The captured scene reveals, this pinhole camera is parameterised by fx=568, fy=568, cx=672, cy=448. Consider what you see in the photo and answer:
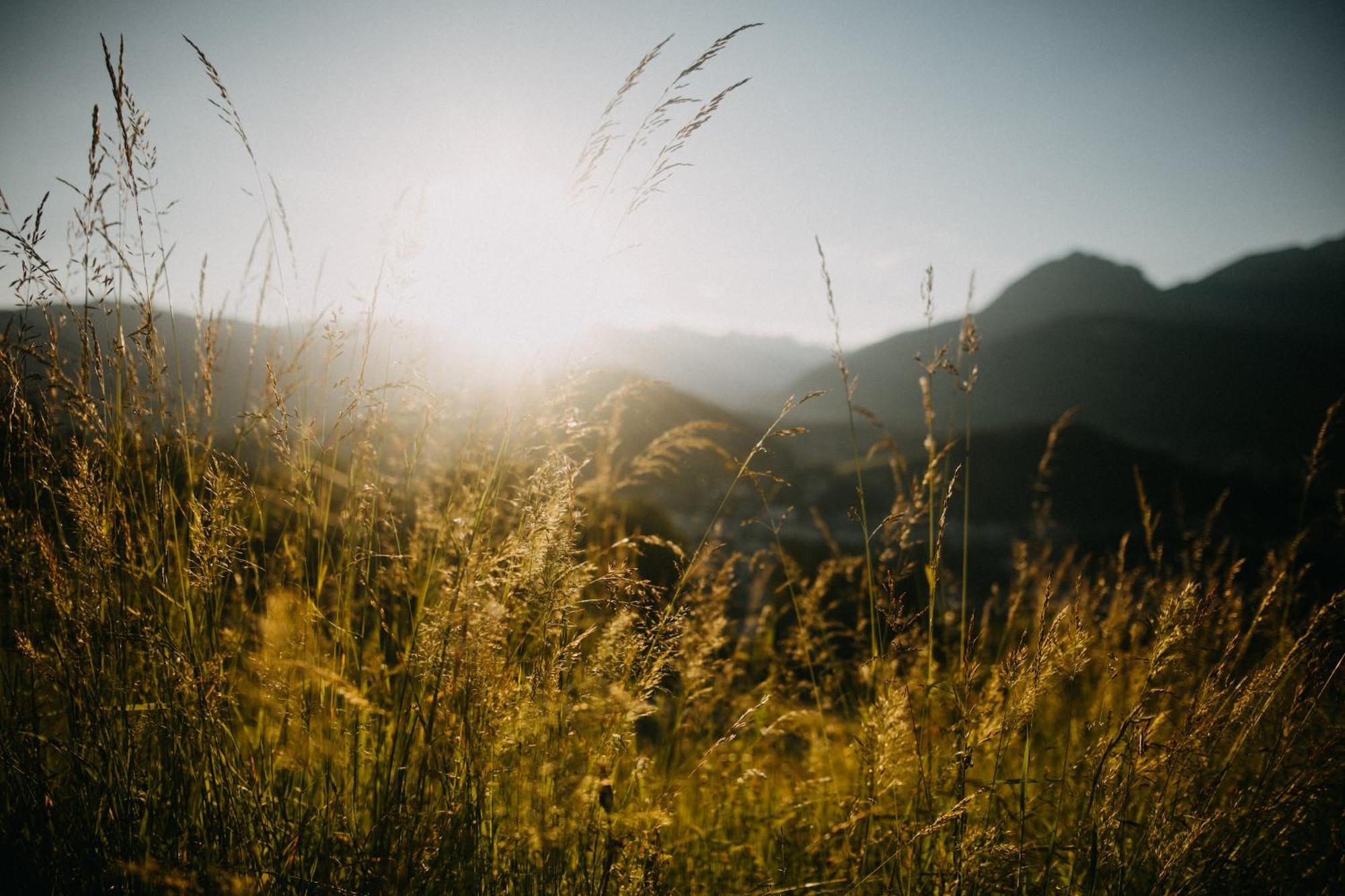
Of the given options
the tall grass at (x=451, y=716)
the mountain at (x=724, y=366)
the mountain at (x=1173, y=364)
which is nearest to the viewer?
the tall grass at (x=451, y=716)

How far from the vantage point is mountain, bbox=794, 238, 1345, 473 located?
147ft

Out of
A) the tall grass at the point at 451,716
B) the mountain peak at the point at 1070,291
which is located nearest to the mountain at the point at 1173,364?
the mountain peak at the point at 1070,291

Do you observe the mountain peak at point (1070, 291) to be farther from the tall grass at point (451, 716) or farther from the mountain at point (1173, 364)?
the tall grass at point (451, 716)

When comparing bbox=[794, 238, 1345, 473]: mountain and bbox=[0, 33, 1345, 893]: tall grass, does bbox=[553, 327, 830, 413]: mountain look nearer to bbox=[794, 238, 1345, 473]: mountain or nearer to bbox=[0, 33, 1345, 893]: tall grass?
bbox=[794, 238, 1345, 473]: mountain

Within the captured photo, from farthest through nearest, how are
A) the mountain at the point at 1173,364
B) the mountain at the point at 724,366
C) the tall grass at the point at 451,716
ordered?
the mountain at the point at 724,366, the mountain at the point at 1173,364, the tall grass at the point at 451,716

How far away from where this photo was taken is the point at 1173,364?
178 feet

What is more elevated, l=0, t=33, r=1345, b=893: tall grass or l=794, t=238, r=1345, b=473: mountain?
l=794, t=238, r=1345, b=473: mountain

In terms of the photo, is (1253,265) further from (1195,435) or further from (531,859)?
(531,859)

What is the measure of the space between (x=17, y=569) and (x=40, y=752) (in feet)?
1.58

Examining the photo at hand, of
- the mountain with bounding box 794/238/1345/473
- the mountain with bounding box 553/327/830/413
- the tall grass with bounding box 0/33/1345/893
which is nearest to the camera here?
the tall grass with bounding box 0/33/1345/893

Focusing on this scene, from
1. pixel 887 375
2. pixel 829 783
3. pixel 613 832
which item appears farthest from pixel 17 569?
pixel 887 375

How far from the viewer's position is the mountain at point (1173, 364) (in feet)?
147

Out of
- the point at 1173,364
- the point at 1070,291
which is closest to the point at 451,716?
the point at 1173,364

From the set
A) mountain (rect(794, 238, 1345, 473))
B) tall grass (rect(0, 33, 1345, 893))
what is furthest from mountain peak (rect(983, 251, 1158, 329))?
tall grass (rect(0, 33, 1345, 893))
